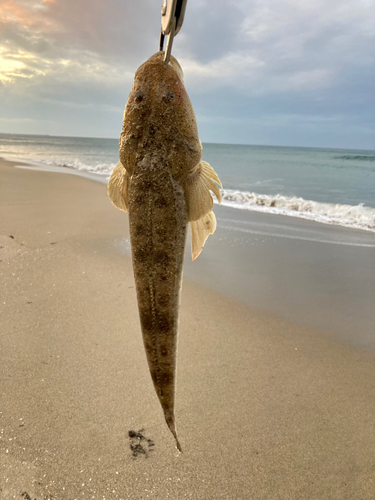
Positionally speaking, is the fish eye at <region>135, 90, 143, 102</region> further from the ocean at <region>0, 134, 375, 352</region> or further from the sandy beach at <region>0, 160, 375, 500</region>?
the ocean at <region>0, 134, 375, 352</region>

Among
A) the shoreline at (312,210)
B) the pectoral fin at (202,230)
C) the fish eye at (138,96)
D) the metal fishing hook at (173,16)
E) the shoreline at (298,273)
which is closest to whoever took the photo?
the metal fishing hook at (173,16)

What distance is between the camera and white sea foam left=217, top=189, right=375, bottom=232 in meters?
11.1

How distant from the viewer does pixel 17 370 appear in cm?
321

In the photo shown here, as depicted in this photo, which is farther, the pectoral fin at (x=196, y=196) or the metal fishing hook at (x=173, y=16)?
the pectoral fin at (x=196, y=196)

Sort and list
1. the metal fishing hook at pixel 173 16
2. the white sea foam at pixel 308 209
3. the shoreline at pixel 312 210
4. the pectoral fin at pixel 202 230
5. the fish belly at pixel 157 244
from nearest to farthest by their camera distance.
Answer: the metal fishing hook at pixel 173 16, the fish belly at pixel 157 244, the pectoral fin at pixel 202 230, the shoreline at pixel 312 210, the white sea foam at pixel 308 209

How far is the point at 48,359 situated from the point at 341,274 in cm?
489

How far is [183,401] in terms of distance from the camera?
309 cm

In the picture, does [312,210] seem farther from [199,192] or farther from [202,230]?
[199,192]

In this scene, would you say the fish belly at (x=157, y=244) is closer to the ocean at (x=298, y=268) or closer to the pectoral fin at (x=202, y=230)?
A: the pectoral fin at (x=202, y=230)

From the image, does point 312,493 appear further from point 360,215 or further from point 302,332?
point 360,215

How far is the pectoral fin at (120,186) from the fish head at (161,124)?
0.29ft

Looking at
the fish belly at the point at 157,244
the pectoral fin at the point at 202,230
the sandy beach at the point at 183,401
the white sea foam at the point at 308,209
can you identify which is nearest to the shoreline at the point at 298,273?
the sandy beach at the point at 183,401

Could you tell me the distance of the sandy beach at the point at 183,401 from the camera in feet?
8.01

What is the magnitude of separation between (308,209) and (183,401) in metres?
11.8
